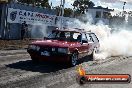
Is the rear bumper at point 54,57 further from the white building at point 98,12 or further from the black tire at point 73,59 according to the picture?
the white building at point 98,12

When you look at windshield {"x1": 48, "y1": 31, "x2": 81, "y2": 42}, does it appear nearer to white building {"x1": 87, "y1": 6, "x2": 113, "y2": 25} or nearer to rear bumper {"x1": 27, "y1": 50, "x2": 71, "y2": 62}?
rear bumper {"x1": 27, "y1": 50, "x2": 71, "y2": 62}

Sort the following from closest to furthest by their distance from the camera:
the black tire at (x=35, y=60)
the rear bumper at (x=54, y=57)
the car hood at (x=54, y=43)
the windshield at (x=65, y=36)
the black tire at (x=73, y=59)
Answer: the rear bumper at (x=54, y=57) → the car hood at (x=54, y=43) → the black tire at (x=73, y=59) → the black tire at (x=35, y=60) → the windshield at (x=65, y=36)

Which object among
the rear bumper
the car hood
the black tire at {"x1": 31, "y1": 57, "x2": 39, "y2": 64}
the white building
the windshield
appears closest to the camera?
the rear bumper

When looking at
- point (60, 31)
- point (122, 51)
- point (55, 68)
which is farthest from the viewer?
point (122, 51)

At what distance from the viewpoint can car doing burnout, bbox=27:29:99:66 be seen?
12.2 metres

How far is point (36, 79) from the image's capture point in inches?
372

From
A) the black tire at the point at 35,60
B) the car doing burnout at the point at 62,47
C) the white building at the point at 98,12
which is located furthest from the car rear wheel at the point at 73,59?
the white building at the point at 98,12

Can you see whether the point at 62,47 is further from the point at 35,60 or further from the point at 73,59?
the point at 35,60

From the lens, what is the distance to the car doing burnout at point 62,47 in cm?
1225

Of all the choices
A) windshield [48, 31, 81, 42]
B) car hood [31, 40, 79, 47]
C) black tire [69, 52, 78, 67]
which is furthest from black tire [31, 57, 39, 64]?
black tire [69, 52, 78, 67]

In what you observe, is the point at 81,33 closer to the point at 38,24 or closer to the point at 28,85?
the point at 28,85

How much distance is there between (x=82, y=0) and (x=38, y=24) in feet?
238

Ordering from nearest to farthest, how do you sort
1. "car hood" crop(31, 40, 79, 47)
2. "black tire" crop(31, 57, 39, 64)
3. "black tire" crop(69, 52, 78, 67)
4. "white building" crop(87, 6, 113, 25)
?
1. "car hood" crop(31, 40, 79, 47)
2. "black tire" crop(69, 52, 78, 67)
3. "black tire" crop(31, 57, 39, 64)
4. "white building" crop(87, 6, 113, 25)

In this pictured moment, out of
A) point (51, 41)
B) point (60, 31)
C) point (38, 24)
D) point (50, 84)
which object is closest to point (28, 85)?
point (50, 84)
